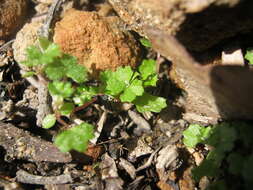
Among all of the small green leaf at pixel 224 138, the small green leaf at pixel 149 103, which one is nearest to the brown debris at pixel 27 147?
the small green leaf at pixel 149 103

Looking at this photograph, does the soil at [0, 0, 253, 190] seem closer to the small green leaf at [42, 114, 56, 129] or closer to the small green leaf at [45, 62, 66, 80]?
the small green leaf at [42, 114, 56, 129]

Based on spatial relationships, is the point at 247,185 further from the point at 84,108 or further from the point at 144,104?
the point at 84,108

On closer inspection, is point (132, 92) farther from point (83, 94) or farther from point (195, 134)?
point (195, 134)

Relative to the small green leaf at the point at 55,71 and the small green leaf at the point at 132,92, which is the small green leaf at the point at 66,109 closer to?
the small green leaf at the point at 55,71

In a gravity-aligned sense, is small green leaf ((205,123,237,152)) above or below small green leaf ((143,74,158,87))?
below

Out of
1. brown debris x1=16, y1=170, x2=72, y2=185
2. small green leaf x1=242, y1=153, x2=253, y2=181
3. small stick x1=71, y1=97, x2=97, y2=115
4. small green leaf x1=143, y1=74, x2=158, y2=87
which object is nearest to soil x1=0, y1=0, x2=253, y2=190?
brown debris x1=16, y1=170, x2=72, y2=185

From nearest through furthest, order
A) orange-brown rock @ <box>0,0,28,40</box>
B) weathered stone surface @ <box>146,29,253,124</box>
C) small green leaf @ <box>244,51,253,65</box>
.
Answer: weathered stone surface @ <box>146,29,253,124</box>
small green leaf @ <box>244,51,253,65</box>
orange-brown rock @ <box>0,0,28,40</box>

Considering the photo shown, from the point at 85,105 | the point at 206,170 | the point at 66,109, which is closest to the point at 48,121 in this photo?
the point at 66,109
